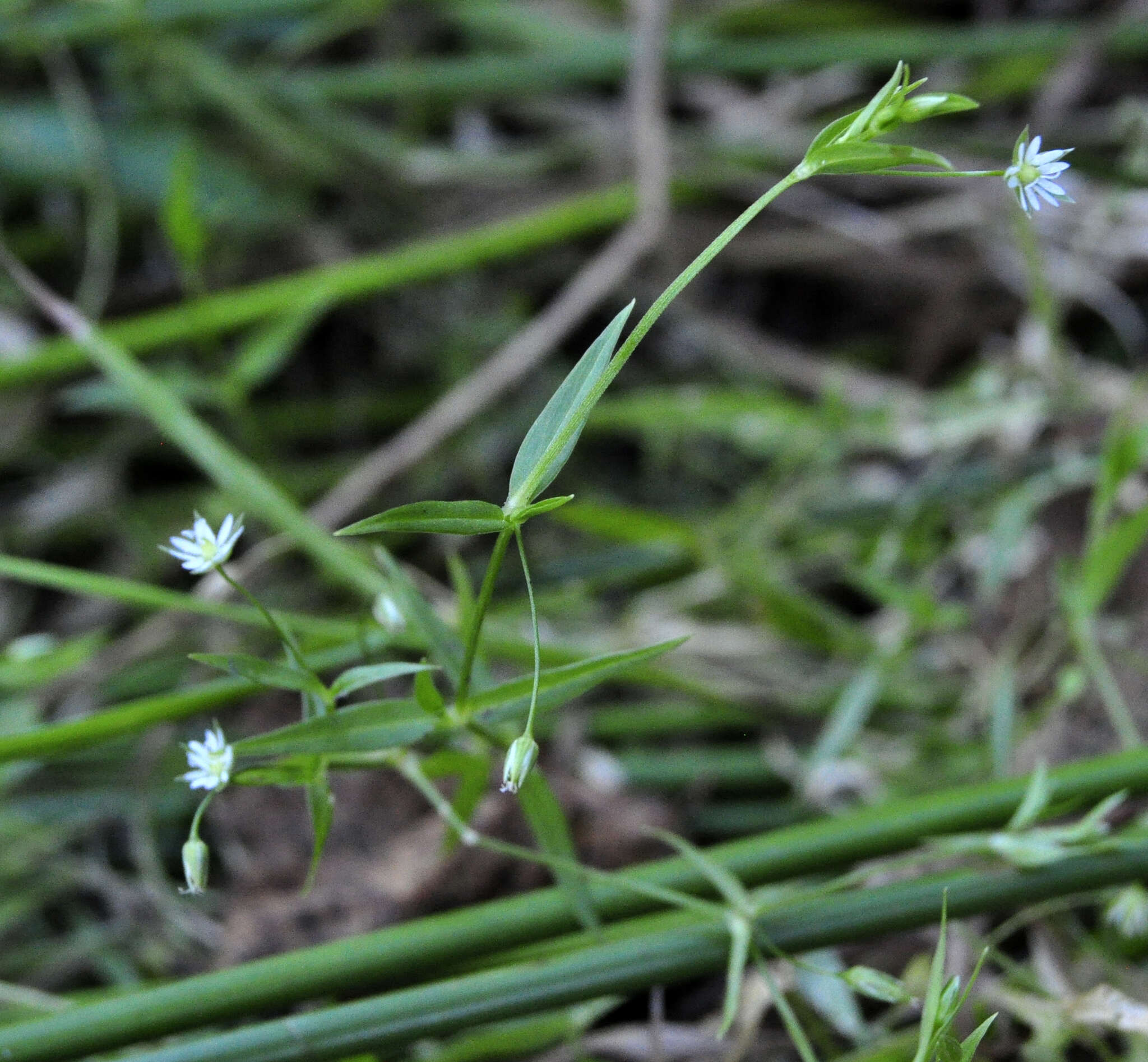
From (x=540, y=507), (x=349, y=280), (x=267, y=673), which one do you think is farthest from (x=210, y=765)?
(x=349, y=280)

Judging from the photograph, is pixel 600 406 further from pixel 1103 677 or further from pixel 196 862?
pixel 196 862

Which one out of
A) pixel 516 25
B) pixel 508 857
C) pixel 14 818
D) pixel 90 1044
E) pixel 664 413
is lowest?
pixel 90 1044

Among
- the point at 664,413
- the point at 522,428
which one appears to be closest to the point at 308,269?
the point at 522,428

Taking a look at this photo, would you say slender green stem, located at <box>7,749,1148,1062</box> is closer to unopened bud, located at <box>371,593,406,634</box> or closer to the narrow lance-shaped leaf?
the narrow lance-shaped leaf

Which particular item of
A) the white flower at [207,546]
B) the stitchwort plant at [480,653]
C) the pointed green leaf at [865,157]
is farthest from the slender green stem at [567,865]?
the pointed green leaf at [865,157]

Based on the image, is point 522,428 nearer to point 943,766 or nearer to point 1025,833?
point 943,766

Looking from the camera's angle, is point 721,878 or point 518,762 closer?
point 518,762

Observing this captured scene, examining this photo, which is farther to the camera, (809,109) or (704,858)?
(809,109)
